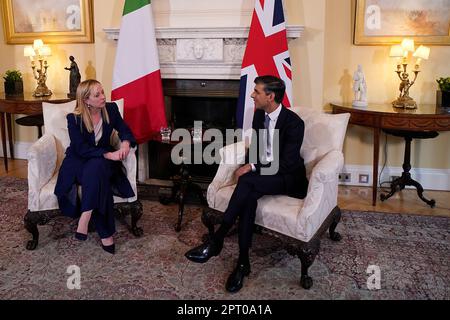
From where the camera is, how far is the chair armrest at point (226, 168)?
2744 mm

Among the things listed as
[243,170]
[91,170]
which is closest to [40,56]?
[91,170]

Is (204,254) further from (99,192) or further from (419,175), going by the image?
(419,175)

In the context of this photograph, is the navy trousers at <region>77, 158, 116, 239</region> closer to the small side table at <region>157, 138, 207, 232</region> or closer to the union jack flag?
the small side table at <region>157, 138, 207, 232</region>

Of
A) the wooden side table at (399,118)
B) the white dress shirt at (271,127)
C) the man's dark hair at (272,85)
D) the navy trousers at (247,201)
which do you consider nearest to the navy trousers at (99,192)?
the navy trousers at (247,201)

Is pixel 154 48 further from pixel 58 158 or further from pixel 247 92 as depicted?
pixel 58 158

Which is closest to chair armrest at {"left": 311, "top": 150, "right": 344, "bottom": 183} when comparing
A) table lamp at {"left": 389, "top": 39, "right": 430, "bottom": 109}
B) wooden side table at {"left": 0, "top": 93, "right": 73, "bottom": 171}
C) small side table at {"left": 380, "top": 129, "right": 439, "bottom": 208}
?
small side table at {"left": 380, "top": 129, "right": 439, "bottom": 208}

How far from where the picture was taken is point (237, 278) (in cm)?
235

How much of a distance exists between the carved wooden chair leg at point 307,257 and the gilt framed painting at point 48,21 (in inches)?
135

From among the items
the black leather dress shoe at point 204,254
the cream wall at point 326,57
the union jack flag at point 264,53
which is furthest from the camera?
the cream wall at point 326,57

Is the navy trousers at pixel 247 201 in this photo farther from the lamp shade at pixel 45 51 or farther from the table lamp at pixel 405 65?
the lamp shade at pixel 45 51

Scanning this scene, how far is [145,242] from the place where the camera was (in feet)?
9.61

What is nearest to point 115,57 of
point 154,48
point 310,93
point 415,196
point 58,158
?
point 154,48

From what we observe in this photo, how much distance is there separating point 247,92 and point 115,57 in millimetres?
1267
